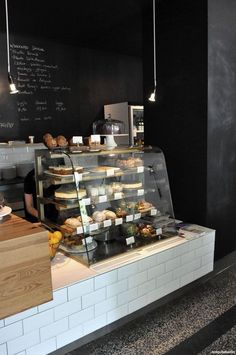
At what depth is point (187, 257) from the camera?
9.30 feet

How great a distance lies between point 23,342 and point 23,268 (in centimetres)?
53

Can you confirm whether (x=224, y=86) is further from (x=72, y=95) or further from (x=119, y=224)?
(x=72, y=95)

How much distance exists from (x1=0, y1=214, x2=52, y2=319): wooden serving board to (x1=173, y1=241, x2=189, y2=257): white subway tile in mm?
1248

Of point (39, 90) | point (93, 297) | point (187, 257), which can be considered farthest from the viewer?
point (39, 90)

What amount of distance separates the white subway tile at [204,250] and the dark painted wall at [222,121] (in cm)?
27

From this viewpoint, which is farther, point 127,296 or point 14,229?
point 127,296

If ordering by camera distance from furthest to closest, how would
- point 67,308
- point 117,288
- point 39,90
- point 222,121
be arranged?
point 39,90 → point 222,121 → point 117,288 → point 67,308

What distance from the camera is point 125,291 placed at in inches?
93.3

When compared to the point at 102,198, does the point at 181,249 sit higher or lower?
lower

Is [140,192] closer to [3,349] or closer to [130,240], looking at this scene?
[130,240]

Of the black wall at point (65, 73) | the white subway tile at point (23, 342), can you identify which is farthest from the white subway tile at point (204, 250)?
the black wall at point (65, 73)

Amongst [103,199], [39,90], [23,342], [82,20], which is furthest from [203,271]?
[39,90]

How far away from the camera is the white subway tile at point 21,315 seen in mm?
1803

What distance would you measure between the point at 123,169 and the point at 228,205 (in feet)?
4.61
